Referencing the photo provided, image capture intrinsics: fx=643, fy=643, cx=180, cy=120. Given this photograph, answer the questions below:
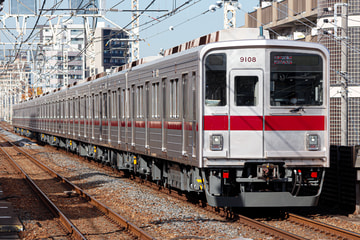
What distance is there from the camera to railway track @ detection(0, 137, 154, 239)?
33.7 ft

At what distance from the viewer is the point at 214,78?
10.9 m

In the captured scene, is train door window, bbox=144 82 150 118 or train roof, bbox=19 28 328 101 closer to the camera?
train roof, bbox=19 28 328 101

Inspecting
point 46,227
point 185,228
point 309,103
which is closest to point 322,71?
point 309,103

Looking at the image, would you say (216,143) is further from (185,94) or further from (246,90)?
(185,94)

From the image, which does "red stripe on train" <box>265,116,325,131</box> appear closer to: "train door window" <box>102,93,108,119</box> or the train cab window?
the train cab window

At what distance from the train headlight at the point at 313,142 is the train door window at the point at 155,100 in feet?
14.1

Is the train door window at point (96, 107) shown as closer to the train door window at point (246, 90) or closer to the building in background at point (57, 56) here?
the building in background at point (57, 56)

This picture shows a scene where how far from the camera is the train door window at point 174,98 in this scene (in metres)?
12.6

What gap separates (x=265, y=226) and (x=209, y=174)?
5.05 ft

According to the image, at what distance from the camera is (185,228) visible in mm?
10320

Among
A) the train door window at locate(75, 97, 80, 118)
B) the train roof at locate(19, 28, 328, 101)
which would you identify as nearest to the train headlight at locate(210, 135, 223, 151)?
the train roof at locate(19, 28, 328, 101)

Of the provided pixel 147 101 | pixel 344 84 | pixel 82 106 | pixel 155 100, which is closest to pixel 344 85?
pixel 344 84

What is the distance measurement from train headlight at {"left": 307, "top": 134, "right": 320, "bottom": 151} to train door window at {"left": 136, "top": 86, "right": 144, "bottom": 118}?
227 inches

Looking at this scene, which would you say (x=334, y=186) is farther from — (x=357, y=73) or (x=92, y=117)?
(x=92, y=117)
